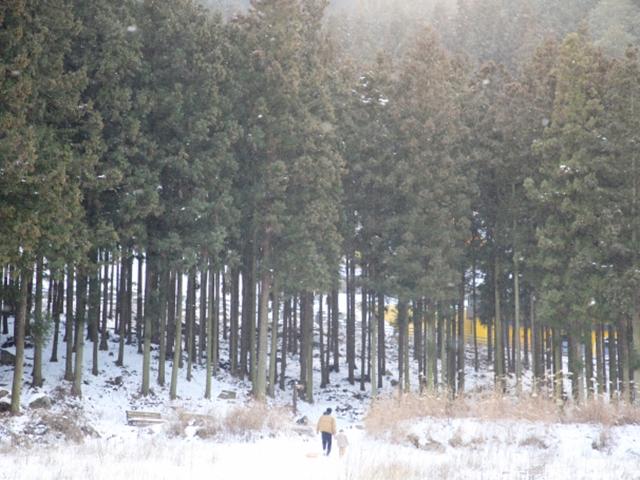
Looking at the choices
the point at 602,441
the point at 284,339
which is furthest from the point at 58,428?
the point at 284,339

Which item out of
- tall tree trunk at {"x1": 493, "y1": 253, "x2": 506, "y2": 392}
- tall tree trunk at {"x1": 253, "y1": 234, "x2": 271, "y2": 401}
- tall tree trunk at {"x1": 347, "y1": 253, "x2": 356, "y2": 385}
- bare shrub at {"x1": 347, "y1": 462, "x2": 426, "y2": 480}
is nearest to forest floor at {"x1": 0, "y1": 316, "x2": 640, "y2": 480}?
bare shrub at {"x1": 347, "y1": 462, "x2": 426, "y2": 480}

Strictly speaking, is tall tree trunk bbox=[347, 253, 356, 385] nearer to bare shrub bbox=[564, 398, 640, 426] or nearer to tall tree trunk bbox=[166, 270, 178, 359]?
tall tree trunk bbox=[166, 270, 178, 359]

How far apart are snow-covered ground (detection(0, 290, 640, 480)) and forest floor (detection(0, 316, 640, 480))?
0.10ft

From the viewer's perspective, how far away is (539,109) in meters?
31.5

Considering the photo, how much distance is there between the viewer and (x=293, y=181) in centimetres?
2936

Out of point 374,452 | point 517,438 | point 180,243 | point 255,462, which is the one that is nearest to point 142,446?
point 255,462

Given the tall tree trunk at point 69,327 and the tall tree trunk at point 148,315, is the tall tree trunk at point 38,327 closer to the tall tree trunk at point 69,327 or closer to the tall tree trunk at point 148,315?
the tall tree trunk at point 69,327

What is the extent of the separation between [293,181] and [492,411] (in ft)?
47.3

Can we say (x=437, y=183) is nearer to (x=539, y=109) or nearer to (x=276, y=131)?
(x=539, y=109)

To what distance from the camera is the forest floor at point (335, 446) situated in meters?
12.5

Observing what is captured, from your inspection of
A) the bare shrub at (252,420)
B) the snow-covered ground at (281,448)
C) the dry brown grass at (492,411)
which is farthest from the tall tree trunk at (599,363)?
the bare shrub at (252,420)

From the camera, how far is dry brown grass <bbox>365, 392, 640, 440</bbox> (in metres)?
17.4

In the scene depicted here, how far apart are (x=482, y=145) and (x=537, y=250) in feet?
20.2

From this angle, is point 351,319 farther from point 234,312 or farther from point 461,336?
point 234,312
